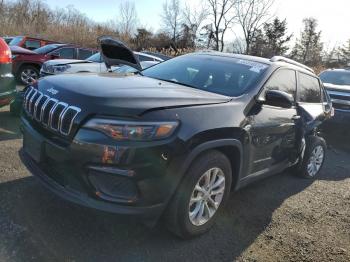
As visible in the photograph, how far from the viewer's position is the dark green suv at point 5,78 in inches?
221

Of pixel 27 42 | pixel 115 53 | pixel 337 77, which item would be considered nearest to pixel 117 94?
pixel 115 53

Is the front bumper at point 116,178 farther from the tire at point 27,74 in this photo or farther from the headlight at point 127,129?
the tire at point 27,74

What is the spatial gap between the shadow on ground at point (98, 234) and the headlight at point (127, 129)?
0.60 meters

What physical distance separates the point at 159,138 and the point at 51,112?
94cm

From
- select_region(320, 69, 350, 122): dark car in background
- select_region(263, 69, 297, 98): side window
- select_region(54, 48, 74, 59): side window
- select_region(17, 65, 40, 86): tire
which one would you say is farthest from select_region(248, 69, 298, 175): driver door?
select_region(54, 48, 74, 59): side window

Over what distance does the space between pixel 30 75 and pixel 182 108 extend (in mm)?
9665

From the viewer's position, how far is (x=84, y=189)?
9.55 ft

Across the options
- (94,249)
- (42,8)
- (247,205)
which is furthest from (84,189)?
(42,8)

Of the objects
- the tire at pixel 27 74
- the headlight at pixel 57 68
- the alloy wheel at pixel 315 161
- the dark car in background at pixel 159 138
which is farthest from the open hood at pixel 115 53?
the tire at pixel 27 74

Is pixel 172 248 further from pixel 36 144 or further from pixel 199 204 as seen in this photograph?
pixel 36 144

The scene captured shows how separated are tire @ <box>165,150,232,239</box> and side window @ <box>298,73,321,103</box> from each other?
2.06 meters

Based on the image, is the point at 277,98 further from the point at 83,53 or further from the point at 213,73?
the point at 83,53

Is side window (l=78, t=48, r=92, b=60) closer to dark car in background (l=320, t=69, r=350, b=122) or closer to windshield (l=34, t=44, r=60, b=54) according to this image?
windshield (l=34, t=44, r=60, b=54)

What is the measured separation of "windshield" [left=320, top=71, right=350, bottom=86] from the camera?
9.86 meters
